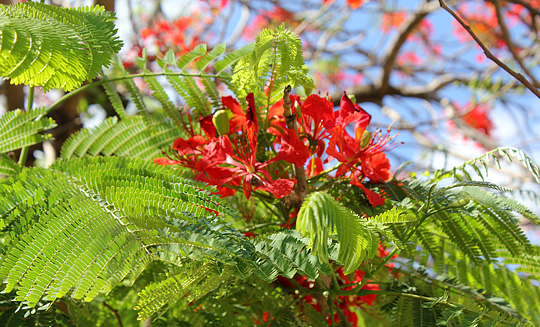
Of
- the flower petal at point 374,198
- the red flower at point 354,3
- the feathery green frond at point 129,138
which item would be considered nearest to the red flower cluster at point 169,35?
the red flower at point 354,3

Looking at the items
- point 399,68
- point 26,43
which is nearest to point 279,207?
point 26,43

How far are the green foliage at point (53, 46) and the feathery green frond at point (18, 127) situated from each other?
0.30 metres

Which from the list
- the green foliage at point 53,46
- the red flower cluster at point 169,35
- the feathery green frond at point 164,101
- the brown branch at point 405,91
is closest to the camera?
the green foliage at point 53,46

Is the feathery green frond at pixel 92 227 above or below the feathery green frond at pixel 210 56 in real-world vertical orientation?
below

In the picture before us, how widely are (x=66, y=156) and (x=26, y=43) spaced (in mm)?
474

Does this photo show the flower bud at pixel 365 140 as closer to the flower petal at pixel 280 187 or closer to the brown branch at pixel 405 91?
the flower petal at pixel 280 187

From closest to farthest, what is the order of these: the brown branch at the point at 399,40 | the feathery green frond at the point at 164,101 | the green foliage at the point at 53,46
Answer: the green foliage at the point at 53,46
the feathery green frond at the point at 164,101
the brown branch at the point at 399,40

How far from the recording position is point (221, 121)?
30.2 inches

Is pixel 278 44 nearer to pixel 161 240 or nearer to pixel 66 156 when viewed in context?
pixel 161 240

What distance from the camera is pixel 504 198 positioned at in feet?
2.33

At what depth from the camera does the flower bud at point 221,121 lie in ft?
2.51

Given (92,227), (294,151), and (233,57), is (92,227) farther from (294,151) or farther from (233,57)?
(233,57)

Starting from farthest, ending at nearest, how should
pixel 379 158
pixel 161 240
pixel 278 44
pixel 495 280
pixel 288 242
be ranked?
pixel 495 280
pixel 379 158
pixel 278 44
pixel 288 242
pixel 161 240

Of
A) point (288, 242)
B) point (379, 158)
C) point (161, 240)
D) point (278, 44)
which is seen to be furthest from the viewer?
point (379, 158)
